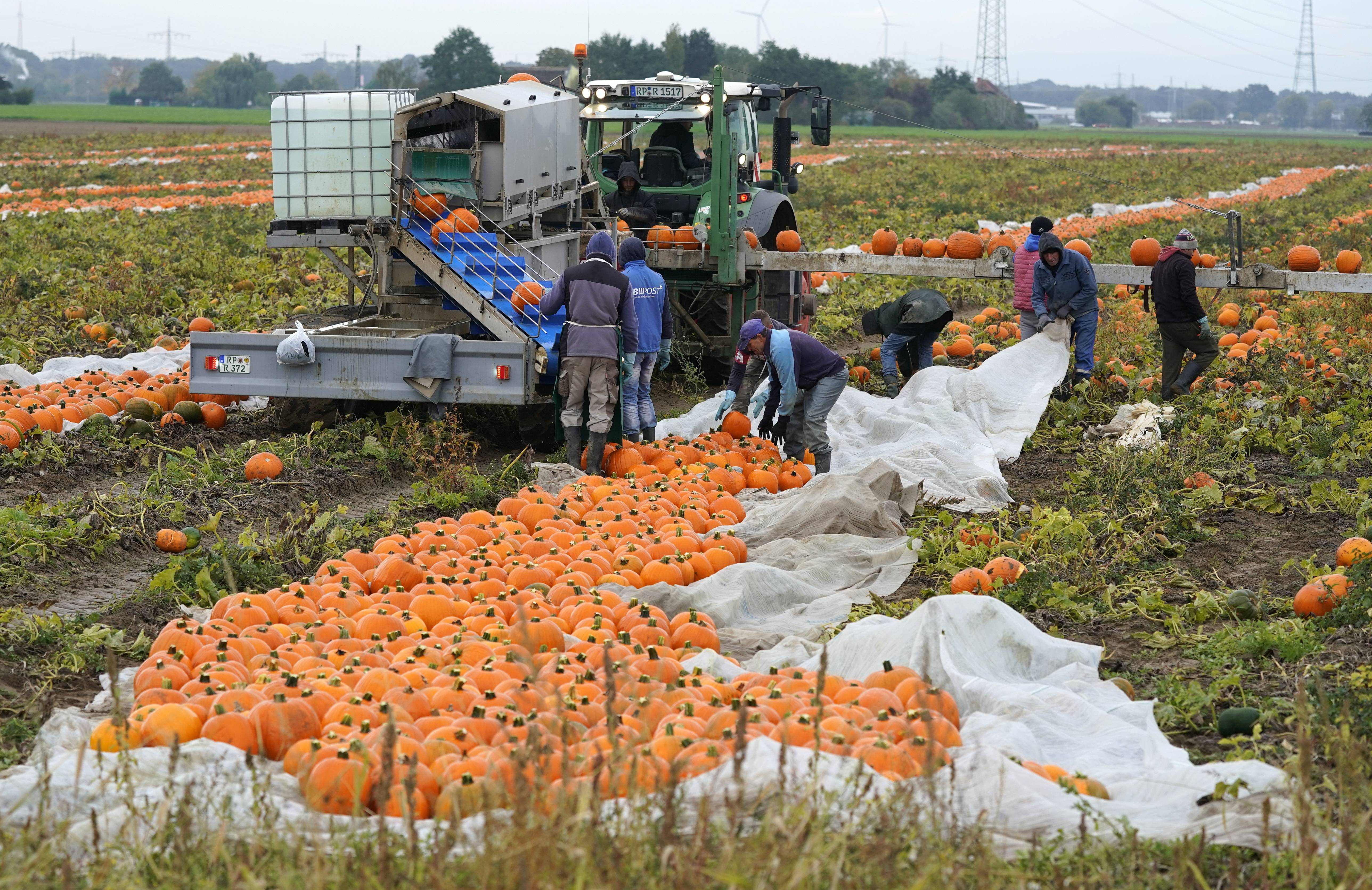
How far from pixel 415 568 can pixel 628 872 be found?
3768 mm

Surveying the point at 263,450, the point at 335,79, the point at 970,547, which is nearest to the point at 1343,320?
the point at 970,547

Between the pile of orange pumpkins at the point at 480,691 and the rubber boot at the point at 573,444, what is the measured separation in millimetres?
2511

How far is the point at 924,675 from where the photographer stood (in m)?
5.57

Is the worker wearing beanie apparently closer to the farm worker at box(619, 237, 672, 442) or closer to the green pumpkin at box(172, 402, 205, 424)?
the farm worker at box(619, 237, 672, 442)

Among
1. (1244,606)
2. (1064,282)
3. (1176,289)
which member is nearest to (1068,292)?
(1064,282)

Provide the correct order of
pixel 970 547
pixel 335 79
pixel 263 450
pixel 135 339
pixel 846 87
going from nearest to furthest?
1. pixel 970 547
2. pixel 263 450
3. pixel 135 339
4. pixel 846 87
5. pixel 335 79

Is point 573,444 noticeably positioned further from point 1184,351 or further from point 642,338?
point 1184,351

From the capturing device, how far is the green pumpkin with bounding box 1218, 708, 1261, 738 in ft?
17.5

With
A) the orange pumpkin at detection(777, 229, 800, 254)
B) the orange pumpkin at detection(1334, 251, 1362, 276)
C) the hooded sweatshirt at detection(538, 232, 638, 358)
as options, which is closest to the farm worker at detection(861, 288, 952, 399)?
the orange pumpkin at detection(777, 229, 800, 254)

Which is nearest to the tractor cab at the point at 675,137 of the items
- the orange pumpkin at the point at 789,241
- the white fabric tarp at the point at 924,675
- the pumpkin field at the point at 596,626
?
the orange pumpkin at the point at 789,241

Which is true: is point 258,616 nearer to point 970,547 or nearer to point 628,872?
point 628,872

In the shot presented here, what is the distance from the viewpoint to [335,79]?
18388cm

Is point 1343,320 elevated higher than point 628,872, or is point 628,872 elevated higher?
point 1343,320

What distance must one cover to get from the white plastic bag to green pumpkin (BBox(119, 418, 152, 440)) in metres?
1.39
